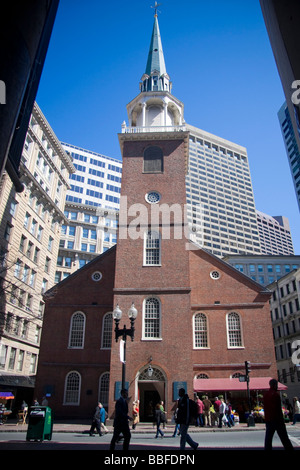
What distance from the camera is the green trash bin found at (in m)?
12.8

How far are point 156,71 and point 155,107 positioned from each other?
16.5 ft

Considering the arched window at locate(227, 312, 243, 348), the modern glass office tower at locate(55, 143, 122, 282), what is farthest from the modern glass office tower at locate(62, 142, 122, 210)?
the arched window at locate(227, 312, 243, 348)

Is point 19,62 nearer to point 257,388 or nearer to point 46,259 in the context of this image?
point 257,388

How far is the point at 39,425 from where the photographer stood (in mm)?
12914

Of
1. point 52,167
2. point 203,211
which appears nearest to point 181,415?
point 52,167

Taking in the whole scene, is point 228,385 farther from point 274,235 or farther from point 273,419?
point 274,235

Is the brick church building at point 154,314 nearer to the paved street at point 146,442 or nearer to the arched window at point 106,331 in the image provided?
the arched window at point 106,331

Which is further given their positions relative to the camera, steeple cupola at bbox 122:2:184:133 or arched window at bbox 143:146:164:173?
steeple cupola at bbox 122:2:184:133

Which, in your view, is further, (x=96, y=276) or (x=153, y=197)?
(x=96, y=276)

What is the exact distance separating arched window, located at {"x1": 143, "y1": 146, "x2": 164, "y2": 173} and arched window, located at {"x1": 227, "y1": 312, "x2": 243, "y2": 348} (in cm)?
1238

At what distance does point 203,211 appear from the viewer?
13200 cm

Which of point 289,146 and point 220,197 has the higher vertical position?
point 220,197

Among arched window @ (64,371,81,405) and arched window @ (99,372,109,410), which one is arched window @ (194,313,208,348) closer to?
arched window @ (99,372,109,410)

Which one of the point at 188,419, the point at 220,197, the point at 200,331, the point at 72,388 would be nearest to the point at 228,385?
the point at 200,331
